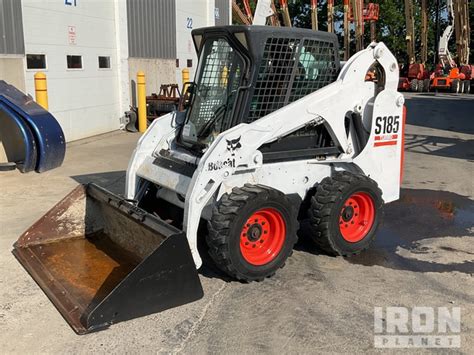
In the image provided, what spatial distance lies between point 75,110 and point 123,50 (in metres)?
2.67

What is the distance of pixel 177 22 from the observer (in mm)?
16656

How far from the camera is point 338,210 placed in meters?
4.81

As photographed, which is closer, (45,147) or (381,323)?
(381,323)

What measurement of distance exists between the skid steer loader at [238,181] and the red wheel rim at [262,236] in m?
0.01

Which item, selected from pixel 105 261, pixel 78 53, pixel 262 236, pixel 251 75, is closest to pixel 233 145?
pixel 251 75

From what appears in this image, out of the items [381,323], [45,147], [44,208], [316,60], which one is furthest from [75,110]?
[381,323]

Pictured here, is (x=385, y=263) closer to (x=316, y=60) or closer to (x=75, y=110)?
(x=316, y=60)

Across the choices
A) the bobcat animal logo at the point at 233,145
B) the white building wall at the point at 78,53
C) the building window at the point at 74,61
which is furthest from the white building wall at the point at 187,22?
the bobcat animal logo at the point at 233,145

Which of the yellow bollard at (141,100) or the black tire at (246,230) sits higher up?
the yellow bollard at (141,100)

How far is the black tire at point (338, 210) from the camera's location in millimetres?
4781

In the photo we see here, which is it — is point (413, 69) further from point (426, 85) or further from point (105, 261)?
point (105, 261)
